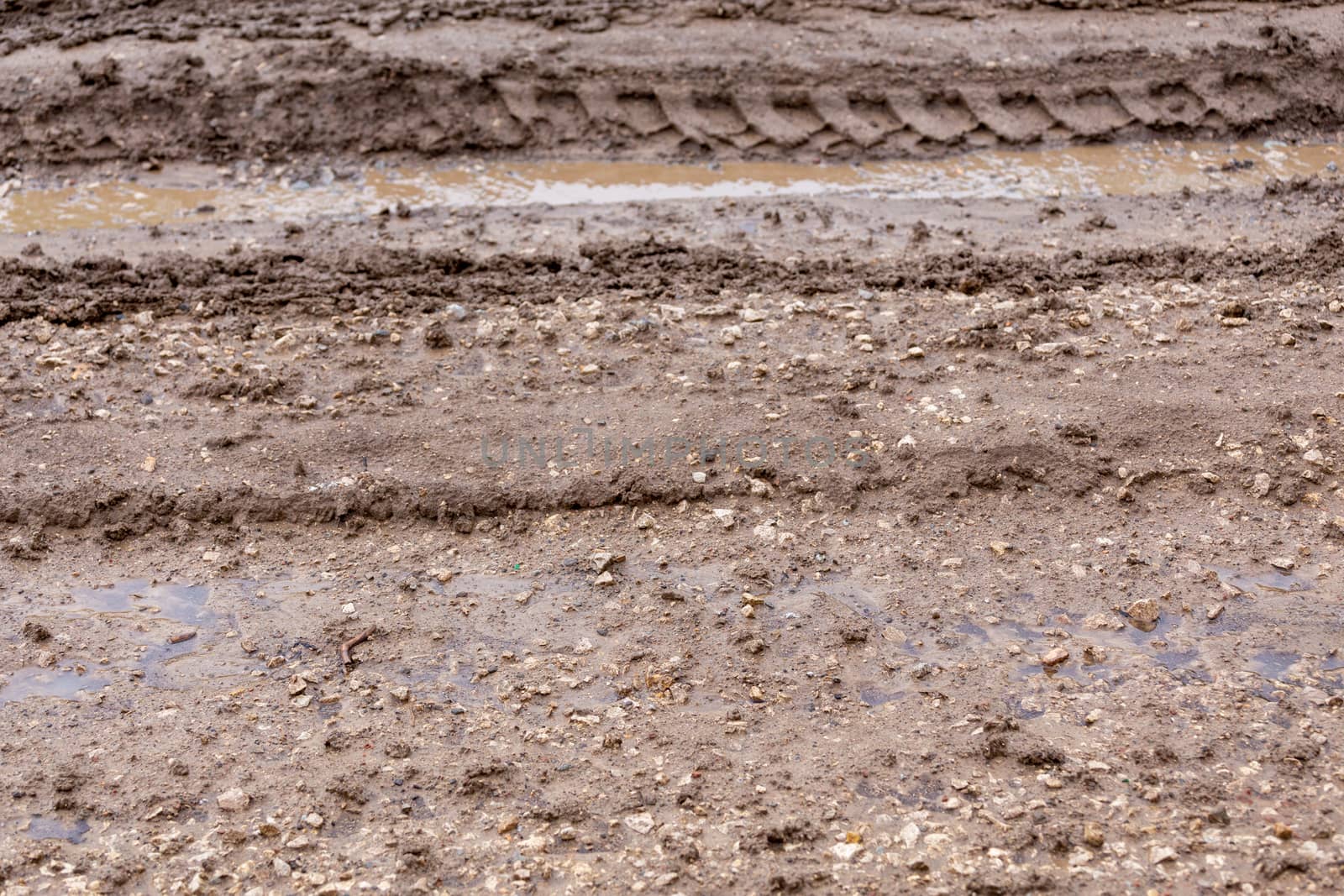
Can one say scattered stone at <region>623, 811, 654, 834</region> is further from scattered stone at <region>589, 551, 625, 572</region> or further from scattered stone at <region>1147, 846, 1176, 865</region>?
scattered stone at <region>1147, 846, 1176, 865</region>

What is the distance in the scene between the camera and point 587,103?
849cm

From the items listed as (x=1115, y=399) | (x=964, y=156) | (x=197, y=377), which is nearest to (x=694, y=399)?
(x=1115, y=399)

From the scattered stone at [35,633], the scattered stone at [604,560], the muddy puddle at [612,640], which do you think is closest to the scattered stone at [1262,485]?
the muddy puddle at [612,640]

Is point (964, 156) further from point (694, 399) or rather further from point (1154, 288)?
point (694, 399)

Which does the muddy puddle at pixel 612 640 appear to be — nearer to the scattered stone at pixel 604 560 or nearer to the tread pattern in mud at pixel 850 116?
the scattered stone at pixel 604 560

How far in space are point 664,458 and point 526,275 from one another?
1999 mm

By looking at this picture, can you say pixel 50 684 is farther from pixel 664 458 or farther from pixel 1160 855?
pixel 1160 855

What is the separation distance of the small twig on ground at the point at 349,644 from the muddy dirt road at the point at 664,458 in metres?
0.03

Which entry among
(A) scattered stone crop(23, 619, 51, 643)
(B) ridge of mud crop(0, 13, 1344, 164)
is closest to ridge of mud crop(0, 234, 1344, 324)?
(B) ridge of mud crop(0, 13, 1344, 164)

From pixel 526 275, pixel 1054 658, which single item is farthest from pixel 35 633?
pixel 1054 658

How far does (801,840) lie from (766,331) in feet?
9.89

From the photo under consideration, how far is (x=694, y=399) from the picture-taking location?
5.36 m

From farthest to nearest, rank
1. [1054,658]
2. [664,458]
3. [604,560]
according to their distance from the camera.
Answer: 1. [664,458]
2. [604,560]
3. [1054,658]

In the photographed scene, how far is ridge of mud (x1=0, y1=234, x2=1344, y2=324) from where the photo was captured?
627 cm
